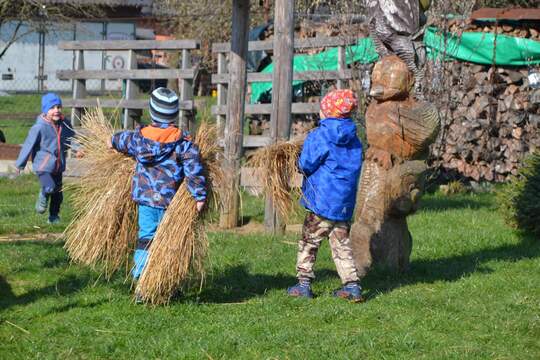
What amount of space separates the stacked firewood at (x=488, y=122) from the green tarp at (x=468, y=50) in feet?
0.82

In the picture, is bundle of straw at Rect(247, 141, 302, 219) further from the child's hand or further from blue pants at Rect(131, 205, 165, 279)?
blue pants at Rect(131, 205, 165, 279)

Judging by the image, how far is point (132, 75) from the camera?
14.1 metres

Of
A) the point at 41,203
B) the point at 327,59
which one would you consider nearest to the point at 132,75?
the point at 327,59

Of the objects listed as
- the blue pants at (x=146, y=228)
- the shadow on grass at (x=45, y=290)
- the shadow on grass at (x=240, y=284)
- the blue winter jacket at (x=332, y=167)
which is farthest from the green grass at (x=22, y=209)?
the blue winter jacket at (x=332, y=167)

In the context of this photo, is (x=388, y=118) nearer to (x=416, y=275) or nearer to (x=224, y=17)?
(x=416, y=275)

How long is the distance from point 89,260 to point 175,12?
2293 centimetres

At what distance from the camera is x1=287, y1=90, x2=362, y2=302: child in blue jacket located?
6.67 meters

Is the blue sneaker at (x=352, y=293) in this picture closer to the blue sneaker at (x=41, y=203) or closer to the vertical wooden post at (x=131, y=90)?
the blue sneaker at (x=41, y=203)

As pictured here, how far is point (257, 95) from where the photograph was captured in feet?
51.7

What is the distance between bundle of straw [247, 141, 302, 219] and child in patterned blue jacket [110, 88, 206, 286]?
2.36 feet

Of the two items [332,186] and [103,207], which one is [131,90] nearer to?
[103,207]

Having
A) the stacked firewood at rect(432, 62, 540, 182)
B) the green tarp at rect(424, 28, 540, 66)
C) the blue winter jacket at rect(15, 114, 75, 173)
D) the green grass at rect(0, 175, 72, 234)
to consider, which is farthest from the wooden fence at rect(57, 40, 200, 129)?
the stacked firewood at rect(432, 62, 540, 182)

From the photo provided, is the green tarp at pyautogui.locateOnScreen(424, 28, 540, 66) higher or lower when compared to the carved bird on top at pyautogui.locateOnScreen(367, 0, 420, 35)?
higher

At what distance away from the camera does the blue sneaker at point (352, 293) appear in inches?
266
